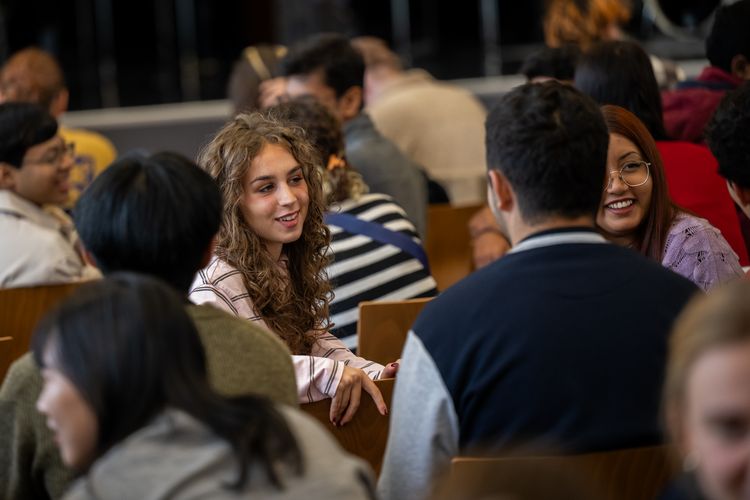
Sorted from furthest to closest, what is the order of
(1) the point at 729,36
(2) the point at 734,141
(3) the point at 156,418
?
(1) the point at 729,36 < (2) the point at 734,141 < (3) the point at 156,418

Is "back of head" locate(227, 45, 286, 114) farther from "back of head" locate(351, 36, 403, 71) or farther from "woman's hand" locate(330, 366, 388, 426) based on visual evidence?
"woman's hand" locate(330, 366, 388, 426)

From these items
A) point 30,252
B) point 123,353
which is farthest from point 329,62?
point 123,353

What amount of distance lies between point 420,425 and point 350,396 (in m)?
0.45

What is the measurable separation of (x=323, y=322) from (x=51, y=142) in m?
1.79

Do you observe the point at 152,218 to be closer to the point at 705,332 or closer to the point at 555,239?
the point at 555,239

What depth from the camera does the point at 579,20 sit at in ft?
17.3

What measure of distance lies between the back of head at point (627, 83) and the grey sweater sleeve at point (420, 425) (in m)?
1.75

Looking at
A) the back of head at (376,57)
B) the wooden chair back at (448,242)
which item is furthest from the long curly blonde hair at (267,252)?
the back of head at (376,57)

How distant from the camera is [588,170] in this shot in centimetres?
204

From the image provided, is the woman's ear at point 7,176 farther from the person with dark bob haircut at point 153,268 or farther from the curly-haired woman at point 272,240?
the person with dark bob haircut at point 153,268

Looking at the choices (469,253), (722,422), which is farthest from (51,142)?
(722,422)

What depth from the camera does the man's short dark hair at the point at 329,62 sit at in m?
4.75

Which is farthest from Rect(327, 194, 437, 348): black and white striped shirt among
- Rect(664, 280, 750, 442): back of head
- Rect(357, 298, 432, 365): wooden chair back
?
Rect(664, 280, 750, 442): back of head

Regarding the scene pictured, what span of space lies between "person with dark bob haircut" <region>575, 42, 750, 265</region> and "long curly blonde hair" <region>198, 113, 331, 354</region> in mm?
997
